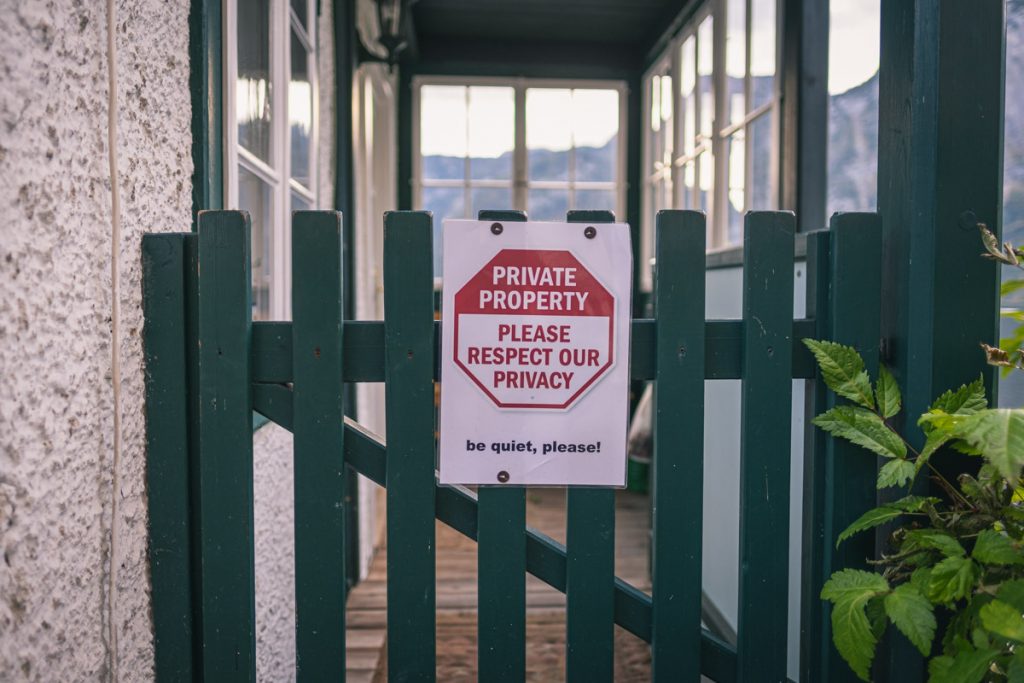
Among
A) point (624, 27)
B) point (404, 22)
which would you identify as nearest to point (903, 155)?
point (404, 22)

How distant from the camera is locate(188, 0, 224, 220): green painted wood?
1316mm

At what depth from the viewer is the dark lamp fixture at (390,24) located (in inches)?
133

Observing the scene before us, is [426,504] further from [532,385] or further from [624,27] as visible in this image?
[624,27]

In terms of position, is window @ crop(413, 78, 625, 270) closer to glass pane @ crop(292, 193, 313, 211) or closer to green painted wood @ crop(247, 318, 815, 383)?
glass pane @ crop(292, 193, 313, 211)

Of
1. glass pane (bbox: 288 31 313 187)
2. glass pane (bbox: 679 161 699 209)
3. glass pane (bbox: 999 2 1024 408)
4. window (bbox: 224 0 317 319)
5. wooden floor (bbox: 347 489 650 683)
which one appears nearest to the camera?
glass pane (bbox: 999 2 1024 408)

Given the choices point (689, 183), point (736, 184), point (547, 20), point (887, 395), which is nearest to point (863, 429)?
point (887, 395)

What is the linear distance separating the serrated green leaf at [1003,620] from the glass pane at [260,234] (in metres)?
1.47

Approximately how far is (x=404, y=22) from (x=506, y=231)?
8.91 feet

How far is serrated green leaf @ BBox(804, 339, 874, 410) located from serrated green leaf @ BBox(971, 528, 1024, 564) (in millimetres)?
225

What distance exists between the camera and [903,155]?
120cm

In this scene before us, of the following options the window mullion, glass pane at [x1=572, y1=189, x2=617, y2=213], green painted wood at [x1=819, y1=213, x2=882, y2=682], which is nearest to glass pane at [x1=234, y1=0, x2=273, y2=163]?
green painted wood at [x1=819, y1=213, x2=882, y2=682]

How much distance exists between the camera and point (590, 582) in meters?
1.21

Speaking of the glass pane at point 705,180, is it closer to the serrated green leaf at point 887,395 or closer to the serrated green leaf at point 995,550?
the serrated green leaf at point 887,395

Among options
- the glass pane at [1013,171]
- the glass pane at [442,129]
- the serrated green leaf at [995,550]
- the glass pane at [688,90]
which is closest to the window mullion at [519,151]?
the glass pane at [442,129]
